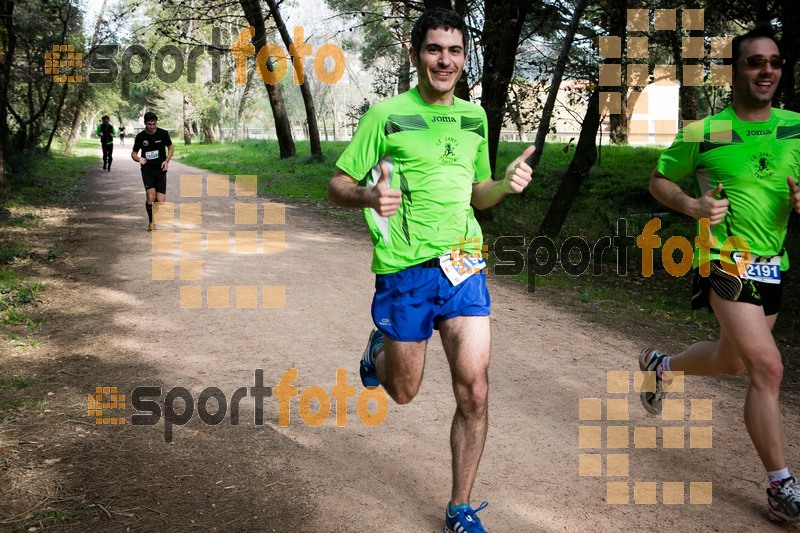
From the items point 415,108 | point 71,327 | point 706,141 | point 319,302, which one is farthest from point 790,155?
point 71,327

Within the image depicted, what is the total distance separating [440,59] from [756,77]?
1.74 metres

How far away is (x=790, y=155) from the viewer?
3.91 metres

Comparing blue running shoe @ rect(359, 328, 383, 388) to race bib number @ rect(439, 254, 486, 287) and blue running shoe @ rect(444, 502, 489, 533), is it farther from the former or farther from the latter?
blue running shoe @ rect(444, 502, 489, 533)

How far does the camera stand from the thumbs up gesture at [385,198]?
10.5 ft

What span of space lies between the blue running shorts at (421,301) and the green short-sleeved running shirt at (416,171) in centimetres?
7

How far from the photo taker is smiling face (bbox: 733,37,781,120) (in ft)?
12.6

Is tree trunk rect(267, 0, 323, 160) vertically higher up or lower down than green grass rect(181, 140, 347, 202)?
higher up

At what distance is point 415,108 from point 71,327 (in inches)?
208

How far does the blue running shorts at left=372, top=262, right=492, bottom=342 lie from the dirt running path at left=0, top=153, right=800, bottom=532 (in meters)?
1.06

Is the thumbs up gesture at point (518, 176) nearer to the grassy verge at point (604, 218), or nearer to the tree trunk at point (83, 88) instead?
the grassy verge at point (604, 218)

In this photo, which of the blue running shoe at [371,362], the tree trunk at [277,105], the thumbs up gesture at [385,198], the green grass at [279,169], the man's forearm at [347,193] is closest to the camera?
the thumbs up gesture at [385,198]

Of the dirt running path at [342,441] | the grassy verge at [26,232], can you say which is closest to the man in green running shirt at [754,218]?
the dirt running path at [342,441]

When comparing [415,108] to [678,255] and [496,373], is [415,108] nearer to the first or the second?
[496,373]

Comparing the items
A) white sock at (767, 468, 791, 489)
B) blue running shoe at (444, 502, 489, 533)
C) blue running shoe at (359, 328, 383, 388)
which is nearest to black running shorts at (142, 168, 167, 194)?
blue running shoe at (359, 328, 383, 388)
